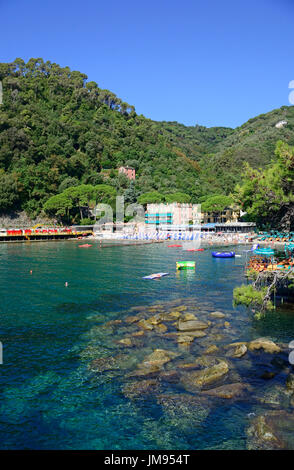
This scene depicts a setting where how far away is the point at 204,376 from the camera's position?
17.5 metres

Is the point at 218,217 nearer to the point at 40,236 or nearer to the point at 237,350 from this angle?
the point at 40,236

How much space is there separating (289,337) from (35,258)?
53.0 m

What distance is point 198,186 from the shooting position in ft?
510

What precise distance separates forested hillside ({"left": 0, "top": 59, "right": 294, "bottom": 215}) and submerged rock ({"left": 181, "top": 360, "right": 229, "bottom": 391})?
10888cm

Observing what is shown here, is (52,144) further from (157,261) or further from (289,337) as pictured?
(289,337)

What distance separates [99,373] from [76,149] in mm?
151786

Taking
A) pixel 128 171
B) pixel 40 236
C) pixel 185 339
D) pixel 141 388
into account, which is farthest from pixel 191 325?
pixel 128 171

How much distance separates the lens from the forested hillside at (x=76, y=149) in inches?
5064

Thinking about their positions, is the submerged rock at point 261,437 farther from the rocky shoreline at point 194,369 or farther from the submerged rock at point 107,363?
the submerged rock at point 107,363

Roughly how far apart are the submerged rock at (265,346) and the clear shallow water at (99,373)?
1.80m

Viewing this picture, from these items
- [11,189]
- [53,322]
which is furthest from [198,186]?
[53,322]

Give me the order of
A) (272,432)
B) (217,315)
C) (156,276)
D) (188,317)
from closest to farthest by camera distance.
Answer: (272,432)
(188,317)
(217,315)
(156,276)

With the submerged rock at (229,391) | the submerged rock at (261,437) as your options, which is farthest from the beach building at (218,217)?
the submerged rock at (261,437)

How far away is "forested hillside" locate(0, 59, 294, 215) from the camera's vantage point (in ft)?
422
